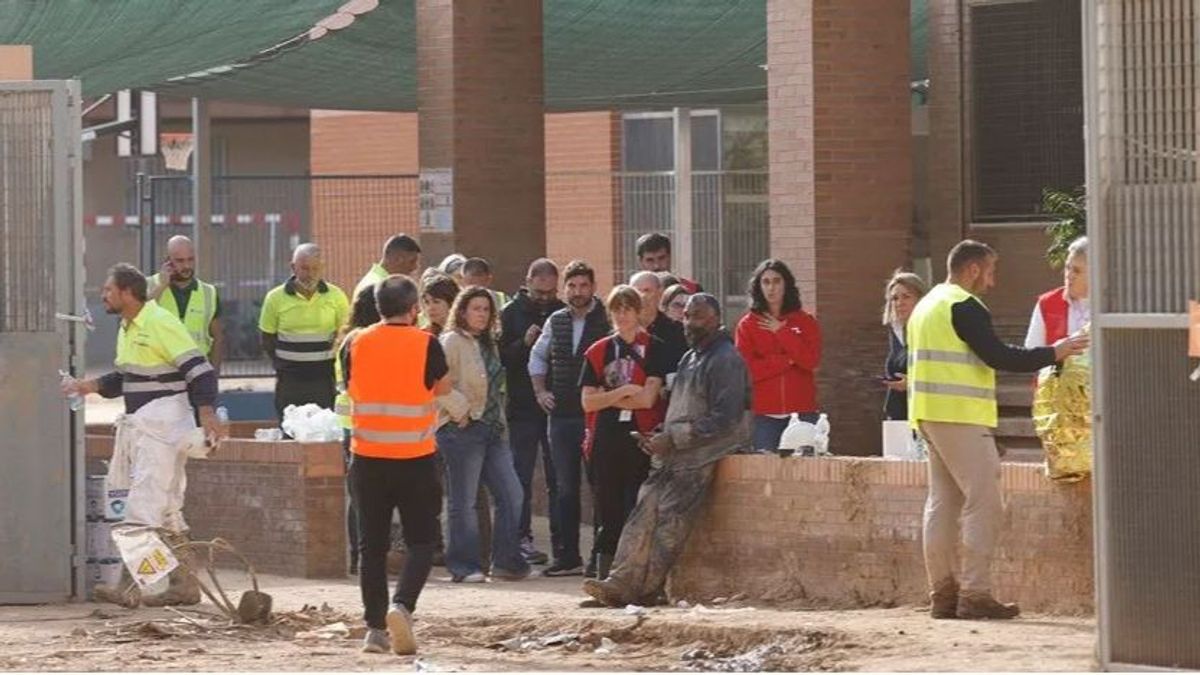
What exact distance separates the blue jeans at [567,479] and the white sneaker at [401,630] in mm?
3753

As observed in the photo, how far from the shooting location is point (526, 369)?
55.9 ft

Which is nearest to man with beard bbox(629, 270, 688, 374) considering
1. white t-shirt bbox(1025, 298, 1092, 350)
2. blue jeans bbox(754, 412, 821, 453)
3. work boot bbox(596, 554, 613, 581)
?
blue jeans bbox(754, 412, 821, 453)

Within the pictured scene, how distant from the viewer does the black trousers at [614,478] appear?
15.6 m

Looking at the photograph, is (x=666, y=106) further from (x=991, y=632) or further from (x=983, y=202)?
(x=991, y=632)

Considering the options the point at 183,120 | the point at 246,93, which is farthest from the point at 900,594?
the point at 183,120

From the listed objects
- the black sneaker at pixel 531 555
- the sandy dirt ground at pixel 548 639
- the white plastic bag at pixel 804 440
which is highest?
the white plastic bag at pixel 804 440

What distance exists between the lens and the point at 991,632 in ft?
41.9

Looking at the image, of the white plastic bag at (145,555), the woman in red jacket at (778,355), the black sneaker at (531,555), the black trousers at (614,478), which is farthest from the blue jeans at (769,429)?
the white plastic bag at (145,555)

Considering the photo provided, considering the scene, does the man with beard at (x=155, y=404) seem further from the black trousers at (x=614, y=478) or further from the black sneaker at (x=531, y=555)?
the black sneaker at (x=531, y=555)

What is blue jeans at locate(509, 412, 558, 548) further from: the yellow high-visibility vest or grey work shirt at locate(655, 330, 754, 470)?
the yellow high-visibility vest

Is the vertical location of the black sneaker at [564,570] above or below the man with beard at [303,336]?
below

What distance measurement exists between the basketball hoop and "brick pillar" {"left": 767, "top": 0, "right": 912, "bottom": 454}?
→ 55.1 feet

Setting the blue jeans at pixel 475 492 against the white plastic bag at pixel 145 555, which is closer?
the white plastic bag at pixel 145 555

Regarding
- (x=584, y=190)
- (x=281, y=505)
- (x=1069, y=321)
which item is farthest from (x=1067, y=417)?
(x=584, y=190)
